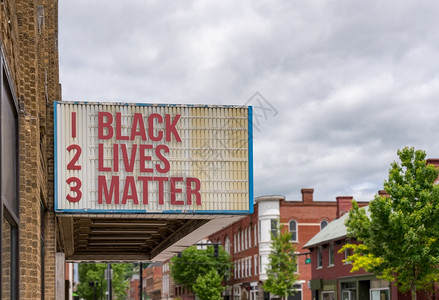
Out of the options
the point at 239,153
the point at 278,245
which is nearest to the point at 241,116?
the point at 239,153

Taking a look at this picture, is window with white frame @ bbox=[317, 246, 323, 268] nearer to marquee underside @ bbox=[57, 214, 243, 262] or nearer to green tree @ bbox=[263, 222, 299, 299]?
green tree @ bbox=[263, 222, 299, 299]

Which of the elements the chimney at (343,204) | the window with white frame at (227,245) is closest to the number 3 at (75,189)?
the chimney at (343,204)

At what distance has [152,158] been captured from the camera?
47.8ft

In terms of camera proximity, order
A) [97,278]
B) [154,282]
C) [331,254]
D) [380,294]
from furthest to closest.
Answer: [154,282] → [97,278] → [331,254] → [380,294]

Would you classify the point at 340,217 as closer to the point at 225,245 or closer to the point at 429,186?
the point at 429,186

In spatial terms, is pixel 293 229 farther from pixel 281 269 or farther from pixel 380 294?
pixel 380 294

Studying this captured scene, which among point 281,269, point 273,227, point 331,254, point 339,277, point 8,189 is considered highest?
point 8,189

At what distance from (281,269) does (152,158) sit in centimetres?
5083

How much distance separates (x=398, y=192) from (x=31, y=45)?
86.9ft

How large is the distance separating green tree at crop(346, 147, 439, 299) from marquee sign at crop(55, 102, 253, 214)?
64.7 feet

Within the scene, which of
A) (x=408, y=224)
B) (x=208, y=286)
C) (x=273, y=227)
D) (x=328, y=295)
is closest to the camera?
(x=408, y=224)

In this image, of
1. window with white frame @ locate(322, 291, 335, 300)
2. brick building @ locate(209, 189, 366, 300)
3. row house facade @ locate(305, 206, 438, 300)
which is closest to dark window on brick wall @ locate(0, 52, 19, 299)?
row house facade @ locate(305, 206, 438, 300)

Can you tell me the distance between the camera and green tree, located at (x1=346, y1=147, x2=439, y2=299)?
33.0m

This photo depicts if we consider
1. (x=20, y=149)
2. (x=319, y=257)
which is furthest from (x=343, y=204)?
(x=20, y=149)
